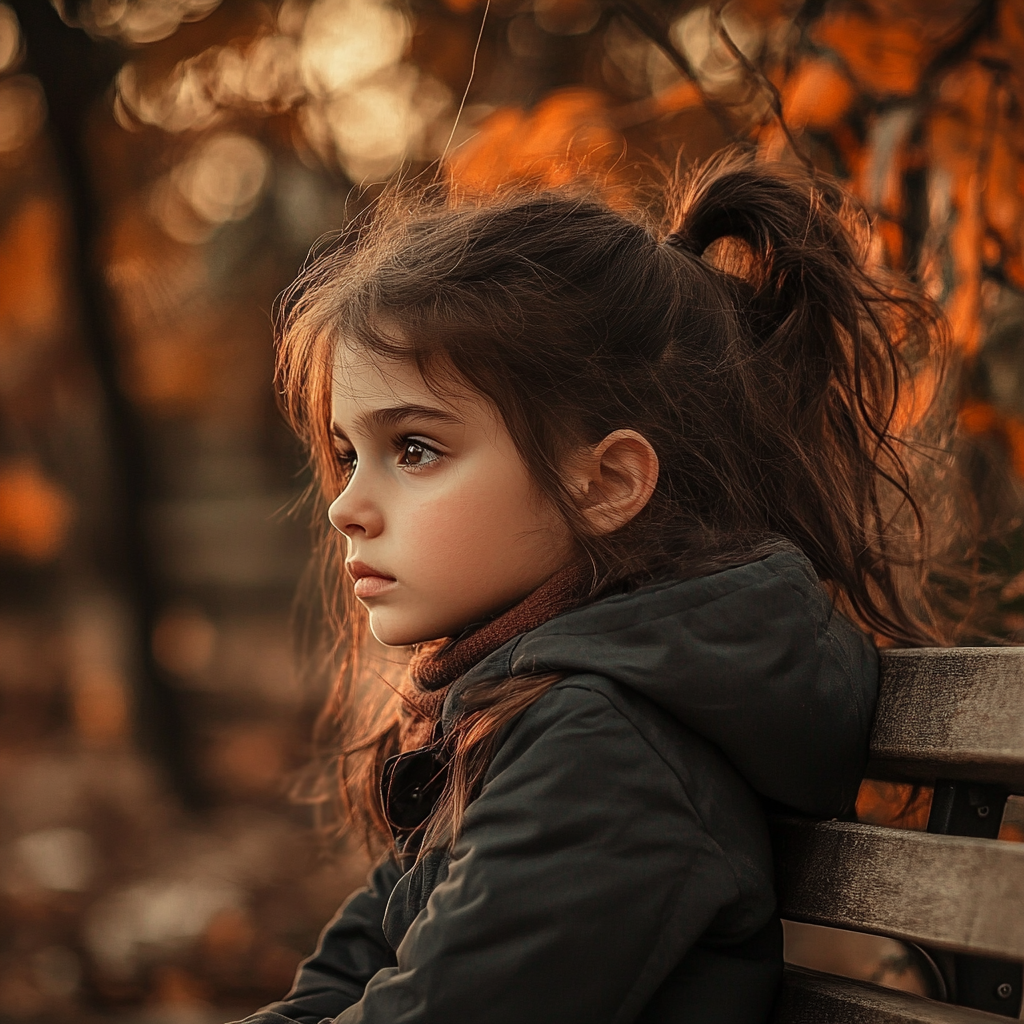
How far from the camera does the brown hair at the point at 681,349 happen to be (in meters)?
1.30

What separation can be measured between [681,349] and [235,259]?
4.27 meters

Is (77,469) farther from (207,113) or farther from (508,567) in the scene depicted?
(508,567)

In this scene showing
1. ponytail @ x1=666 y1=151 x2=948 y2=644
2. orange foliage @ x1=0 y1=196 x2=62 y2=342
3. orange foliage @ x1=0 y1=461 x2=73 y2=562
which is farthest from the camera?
orange foliage @ x1=0 y1=461 x2=73 y2=562

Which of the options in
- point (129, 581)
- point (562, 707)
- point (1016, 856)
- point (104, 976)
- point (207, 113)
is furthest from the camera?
point (129, 581)

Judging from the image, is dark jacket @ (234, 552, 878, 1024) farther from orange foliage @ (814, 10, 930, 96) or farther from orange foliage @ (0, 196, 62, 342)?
orange foliage @ (0, 196, 62, 342)

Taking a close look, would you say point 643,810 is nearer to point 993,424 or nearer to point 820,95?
point 993,424

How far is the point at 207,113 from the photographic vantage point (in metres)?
4.06

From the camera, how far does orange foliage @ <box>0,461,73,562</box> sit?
5.36 m

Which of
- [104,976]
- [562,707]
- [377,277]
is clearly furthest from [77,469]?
[562,707]

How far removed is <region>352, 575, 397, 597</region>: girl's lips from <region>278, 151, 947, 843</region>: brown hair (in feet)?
0.63

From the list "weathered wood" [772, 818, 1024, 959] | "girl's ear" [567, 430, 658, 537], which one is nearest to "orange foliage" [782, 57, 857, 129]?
"girl's ear" [567, 430, 658, 537]

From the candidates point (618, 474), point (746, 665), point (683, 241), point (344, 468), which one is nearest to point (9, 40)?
point (344, 468)

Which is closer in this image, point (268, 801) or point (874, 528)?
point (874, 528)

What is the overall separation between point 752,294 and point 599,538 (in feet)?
1.41
